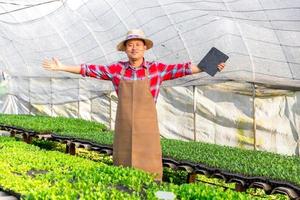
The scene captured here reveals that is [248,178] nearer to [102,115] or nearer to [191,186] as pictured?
[191,186]

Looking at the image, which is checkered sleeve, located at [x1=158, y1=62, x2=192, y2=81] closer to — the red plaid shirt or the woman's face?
the red plaid shirt

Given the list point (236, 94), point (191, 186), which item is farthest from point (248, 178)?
point (236, 94)

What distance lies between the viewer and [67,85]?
1677 cm

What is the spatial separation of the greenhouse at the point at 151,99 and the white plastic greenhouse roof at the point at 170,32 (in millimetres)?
30

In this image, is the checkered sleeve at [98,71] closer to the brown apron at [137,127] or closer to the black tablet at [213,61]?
the brown apron at [137,127]

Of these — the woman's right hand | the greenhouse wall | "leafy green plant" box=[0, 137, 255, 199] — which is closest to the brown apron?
"leafy green plant" box=[0, 137, 255, 199]

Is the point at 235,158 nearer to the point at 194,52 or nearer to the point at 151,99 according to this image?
the point at 151,99

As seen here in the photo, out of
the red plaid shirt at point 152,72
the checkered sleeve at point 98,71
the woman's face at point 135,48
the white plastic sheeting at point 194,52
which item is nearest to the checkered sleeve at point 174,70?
the red plaid shirt at point 152,72

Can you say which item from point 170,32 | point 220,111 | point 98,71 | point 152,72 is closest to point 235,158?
point 152,72

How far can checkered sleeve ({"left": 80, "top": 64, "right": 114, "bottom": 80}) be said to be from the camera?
4730mm

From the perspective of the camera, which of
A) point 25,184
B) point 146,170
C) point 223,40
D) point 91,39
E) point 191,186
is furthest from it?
point 91,39

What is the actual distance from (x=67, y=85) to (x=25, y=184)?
38.4 ft

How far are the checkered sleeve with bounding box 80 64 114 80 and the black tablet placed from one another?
2.90 ft

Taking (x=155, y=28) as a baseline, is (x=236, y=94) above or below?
below
